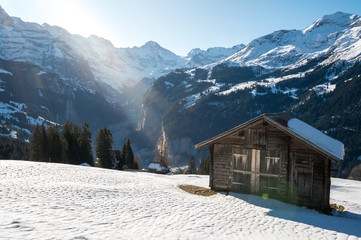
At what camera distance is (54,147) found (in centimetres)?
4984

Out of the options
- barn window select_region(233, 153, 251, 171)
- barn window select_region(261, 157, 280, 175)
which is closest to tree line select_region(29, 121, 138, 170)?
barn window select_region(233, 153, 251, 171)

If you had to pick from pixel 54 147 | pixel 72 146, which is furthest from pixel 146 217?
pixel 72 146

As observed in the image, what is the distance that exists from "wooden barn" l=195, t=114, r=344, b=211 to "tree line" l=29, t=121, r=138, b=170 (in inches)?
1621

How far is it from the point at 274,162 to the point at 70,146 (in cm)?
5167

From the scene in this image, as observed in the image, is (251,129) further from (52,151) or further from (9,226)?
(52,151)

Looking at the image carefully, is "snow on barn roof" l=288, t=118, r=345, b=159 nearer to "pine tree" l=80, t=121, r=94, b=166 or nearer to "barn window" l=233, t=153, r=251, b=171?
"barn window" l=233, t=153, r=251, b=171

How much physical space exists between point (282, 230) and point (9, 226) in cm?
1152

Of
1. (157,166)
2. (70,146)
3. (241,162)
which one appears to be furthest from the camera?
(157,166)

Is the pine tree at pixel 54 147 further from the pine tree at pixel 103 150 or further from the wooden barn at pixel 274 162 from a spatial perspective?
the wooden barn at pixel 274 162

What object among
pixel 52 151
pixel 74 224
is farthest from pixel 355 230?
pixel 52 151

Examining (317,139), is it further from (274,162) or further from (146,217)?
(146,217)

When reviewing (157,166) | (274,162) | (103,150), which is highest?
(274,162)

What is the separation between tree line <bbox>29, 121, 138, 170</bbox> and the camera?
48.3m

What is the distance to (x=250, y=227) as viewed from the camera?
37.1ft
